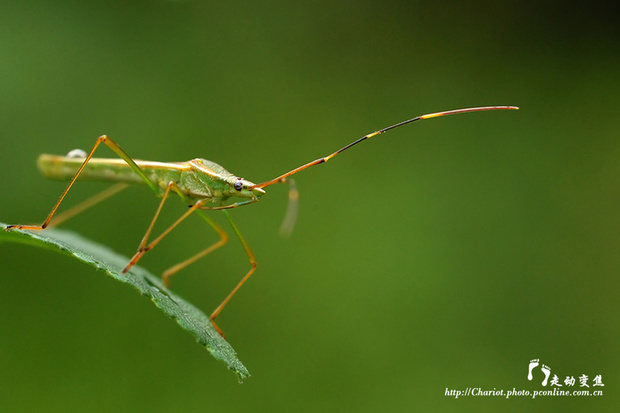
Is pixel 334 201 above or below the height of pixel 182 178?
above

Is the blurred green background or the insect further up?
the blurred green background

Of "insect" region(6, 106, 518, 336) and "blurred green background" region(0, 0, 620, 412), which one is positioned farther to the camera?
"blurred green background" region(0, 0, 620, 412)

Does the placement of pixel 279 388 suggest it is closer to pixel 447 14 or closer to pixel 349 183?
pixel 349 183

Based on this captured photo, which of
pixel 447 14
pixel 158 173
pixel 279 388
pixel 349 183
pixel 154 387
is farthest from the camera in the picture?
pixel 447 14

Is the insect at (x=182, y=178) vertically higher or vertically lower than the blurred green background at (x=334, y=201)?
lower

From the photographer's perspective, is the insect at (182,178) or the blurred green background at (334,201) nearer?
the insect at (182,178)

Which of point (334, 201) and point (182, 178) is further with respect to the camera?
point (334, 201)

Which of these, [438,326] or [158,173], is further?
[438,326]

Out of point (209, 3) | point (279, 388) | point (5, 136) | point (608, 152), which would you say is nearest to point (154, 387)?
point (279, 388)
